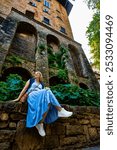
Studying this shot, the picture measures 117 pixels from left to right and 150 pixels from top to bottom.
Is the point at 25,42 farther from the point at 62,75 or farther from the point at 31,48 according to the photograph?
the point at 62,75

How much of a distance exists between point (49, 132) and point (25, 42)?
8372mm

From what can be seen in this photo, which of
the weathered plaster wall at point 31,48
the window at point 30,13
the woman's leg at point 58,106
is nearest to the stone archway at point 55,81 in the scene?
the weathered plaster wall at point 31,48

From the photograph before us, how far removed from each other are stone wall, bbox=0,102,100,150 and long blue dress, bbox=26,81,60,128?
0.26 meters

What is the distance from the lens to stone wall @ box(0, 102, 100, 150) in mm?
3013

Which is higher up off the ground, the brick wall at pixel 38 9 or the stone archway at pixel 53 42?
the brick wall at pixel 38 9

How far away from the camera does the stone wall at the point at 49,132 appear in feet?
9.89

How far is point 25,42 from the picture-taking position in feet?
34.8

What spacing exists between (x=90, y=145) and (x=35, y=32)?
999 cm

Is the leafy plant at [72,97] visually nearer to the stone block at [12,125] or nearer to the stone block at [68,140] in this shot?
the stone block at [68,140]

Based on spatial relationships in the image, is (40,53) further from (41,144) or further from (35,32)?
(41,144)

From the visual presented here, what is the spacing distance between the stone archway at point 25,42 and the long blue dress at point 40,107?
6171 millimetres

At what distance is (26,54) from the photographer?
9727 millimetres

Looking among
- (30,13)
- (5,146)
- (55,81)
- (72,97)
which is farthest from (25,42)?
(5,146)

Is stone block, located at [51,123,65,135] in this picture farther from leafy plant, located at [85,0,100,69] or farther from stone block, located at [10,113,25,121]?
leafy plant, located at [85,0,100,69]
